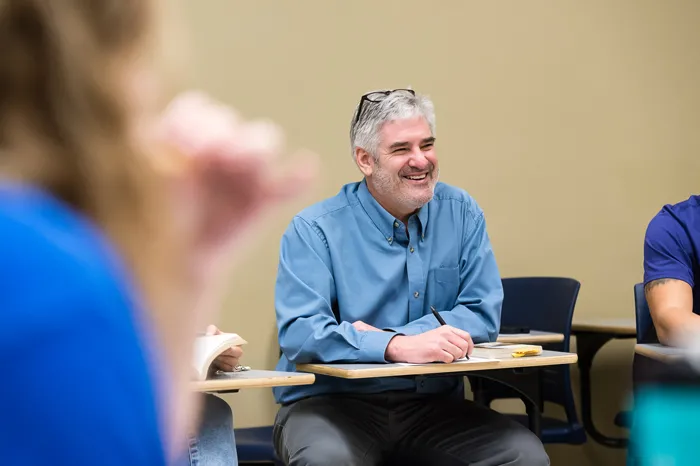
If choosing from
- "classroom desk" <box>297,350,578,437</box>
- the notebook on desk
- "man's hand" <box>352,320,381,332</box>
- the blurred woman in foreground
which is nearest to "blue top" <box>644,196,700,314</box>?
"classroom desk" <box>297,350,578,437</box>

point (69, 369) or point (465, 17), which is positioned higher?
point (465, 17)

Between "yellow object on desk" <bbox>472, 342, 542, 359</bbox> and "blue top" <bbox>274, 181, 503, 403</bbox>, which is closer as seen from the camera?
"yellow object on desk" <bbox>472, 342, 542, 359</bbox>

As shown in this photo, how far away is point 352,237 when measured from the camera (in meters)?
2.73

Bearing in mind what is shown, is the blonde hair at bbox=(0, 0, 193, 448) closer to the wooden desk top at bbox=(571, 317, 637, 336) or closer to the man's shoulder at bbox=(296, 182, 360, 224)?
the man's shoulder at bbox=(296, 182, 360, 224)

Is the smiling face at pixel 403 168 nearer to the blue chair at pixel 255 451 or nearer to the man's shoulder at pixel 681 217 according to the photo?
the man's shoulder at pixel 681 217

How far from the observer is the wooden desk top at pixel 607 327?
3.46m

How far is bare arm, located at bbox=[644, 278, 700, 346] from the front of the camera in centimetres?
256

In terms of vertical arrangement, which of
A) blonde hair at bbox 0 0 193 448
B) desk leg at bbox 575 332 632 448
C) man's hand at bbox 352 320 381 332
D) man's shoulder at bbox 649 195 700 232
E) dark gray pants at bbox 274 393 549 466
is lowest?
desk leg at bbox 575 332 632 448

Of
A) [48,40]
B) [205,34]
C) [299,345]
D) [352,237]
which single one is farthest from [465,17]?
[48,40]

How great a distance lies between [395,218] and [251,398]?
142 cm

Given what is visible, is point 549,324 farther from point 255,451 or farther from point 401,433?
point 255,451

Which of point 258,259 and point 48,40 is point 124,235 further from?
point 258,259

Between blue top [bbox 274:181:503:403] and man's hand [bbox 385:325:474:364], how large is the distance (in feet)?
0.52

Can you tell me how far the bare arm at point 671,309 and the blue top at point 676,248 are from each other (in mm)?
30
